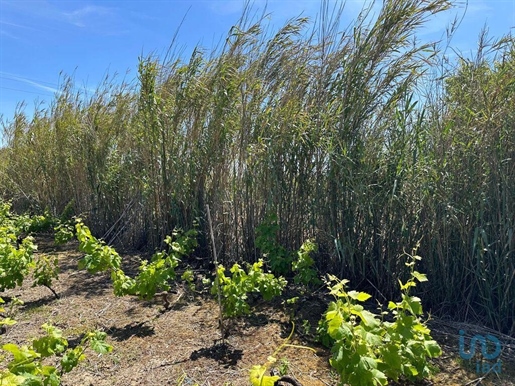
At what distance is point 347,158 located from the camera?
2879mm

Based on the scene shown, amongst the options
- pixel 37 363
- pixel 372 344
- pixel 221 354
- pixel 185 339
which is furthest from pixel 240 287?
pixel 37 363

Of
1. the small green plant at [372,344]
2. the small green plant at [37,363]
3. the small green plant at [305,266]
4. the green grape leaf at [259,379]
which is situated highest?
the small green plant at [305,266]

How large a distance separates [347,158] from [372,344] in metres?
1.56

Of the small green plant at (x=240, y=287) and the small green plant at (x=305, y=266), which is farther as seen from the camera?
the small green plant at (x=305, y=266)

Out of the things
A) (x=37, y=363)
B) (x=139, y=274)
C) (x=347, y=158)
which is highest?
(x=347, y=158)

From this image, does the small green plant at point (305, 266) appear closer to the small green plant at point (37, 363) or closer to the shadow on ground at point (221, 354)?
the shadow on ground at point (221, 354)

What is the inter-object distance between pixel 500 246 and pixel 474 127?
0.73m
